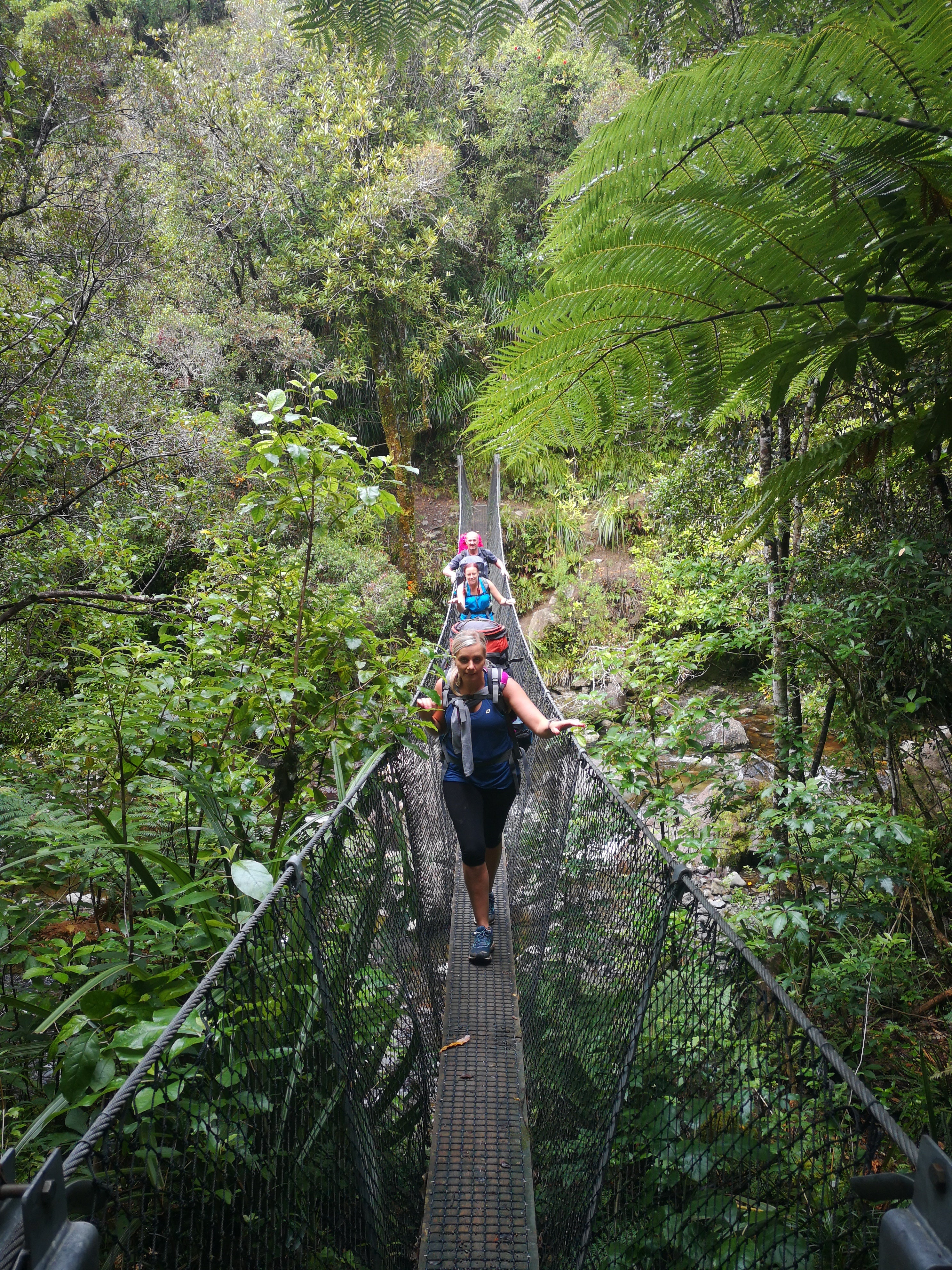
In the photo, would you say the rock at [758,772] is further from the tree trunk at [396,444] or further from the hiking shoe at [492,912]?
the tree trunk at [396,444]

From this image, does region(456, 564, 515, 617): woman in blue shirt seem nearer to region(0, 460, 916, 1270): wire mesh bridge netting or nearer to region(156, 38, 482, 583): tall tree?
region(0, 460, 916, 1270): wire mesh bridge netting

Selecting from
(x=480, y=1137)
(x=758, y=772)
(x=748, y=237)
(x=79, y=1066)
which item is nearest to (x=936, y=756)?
(x=758, y=772)

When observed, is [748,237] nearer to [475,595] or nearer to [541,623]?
[475,595]

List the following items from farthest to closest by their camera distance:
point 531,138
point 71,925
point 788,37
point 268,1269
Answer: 1. point 531,138
2. point 71,925
3. point 268,1269
4. point 788,37

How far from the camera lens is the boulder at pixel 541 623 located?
831 centimetres

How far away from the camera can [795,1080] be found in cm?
92

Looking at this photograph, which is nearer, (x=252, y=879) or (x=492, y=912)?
(x=252, y=879)

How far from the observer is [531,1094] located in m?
1.84

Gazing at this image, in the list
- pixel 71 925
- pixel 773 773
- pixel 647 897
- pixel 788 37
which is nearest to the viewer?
pixel 788 37

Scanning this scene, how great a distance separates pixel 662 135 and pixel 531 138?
496 inches

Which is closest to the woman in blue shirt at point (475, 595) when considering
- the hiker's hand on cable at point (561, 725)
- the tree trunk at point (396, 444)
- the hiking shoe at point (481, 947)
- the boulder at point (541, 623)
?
the hiker's hand on cable at point (561, 725)

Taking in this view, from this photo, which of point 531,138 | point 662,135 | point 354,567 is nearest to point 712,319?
point 662,135

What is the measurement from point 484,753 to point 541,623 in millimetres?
6253

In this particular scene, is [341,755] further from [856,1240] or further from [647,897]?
[856,1240]
